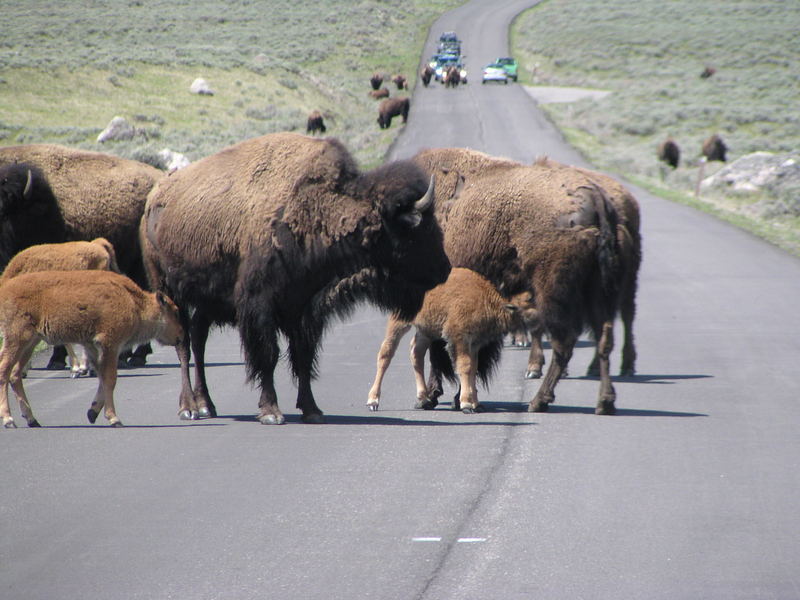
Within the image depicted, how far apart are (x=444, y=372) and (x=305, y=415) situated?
5.74 ft

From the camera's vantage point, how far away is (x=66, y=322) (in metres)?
10.1

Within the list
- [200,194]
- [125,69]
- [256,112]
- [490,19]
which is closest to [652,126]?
[256,112]

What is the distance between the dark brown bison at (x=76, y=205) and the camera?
15617mm

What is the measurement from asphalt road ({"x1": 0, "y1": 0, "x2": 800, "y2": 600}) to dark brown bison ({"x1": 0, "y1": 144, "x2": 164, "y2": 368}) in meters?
2.43

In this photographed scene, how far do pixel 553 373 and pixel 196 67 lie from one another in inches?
2619

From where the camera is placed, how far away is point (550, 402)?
11.2m

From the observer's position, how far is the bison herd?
409 inches

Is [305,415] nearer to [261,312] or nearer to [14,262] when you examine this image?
[261,312]

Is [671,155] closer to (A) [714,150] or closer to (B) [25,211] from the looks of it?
(A) [714,150]

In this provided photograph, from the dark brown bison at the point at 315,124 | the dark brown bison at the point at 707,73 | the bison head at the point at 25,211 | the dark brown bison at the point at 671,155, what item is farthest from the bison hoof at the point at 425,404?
the dark brown bison at the point at 707,73

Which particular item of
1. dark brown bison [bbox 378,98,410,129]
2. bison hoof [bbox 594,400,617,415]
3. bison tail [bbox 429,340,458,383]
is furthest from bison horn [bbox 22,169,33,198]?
dark brown bison [bbox 378,98,410,129]

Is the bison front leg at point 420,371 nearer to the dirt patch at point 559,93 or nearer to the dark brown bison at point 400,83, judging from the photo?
the dirt patch at point 559,93

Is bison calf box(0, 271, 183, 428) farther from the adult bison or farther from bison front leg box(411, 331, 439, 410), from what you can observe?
bison front leg box(411, 331, 439, 410)

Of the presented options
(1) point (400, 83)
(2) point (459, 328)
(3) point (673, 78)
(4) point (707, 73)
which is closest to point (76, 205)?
(2) point (459, 328)
